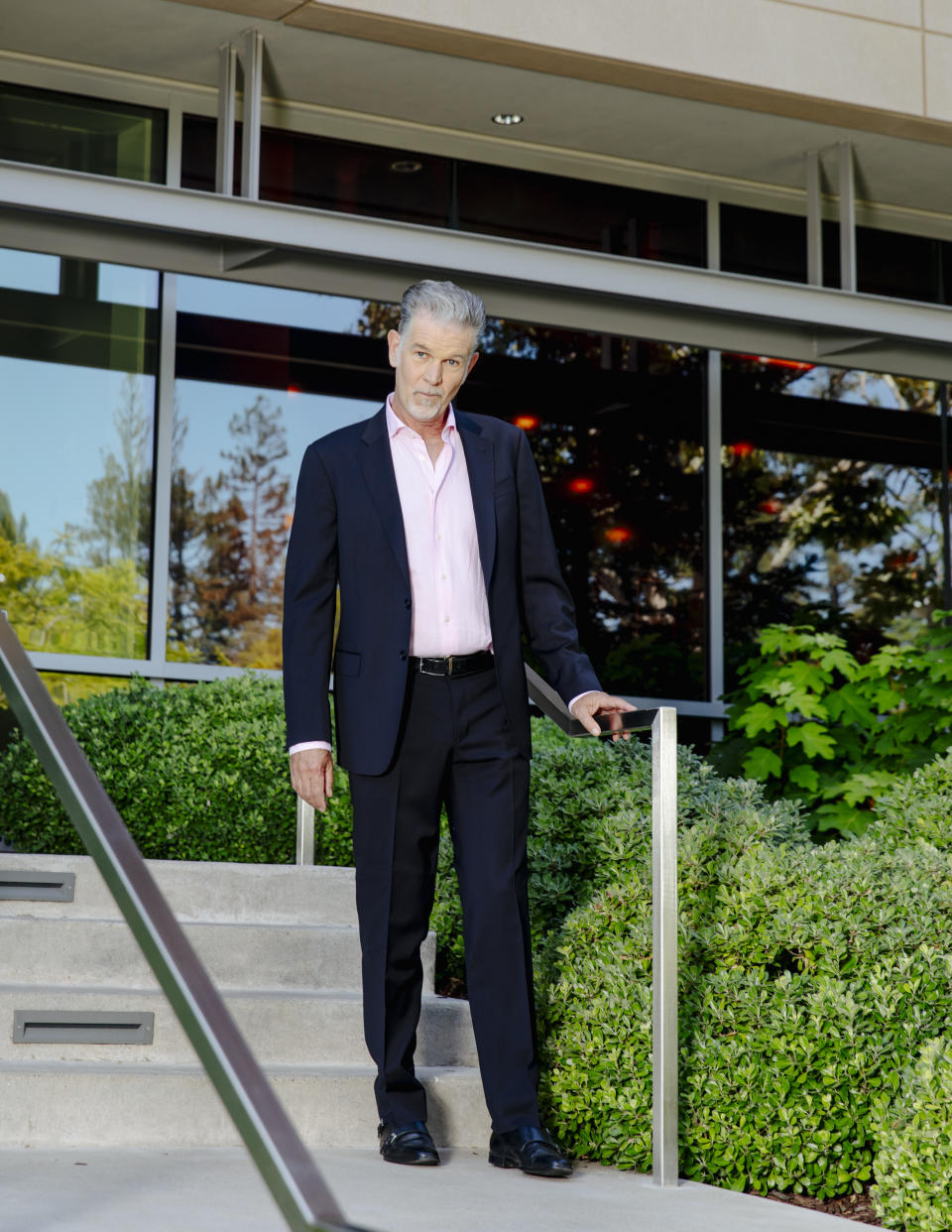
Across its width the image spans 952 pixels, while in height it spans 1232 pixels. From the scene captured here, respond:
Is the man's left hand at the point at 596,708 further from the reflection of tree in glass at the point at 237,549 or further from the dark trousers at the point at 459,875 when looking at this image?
the reflection of tree in glass at the point at 237,549

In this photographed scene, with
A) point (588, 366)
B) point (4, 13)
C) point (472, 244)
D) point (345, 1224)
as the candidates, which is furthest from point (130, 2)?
point (345, 1224)

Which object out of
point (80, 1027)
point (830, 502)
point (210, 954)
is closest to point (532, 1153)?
point (80, 1027)

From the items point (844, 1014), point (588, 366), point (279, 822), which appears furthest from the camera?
point (588, 366)

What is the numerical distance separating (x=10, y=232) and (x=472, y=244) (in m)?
1.72

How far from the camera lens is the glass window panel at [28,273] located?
6.98 m

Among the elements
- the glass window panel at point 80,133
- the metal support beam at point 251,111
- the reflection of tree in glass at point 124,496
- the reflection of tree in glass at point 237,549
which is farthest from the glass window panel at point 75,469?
the metal support beam at point 251,111

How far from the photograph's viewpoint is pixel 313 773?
3.30 metres

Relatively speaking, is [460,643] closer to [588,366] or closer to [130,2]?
[130,2]

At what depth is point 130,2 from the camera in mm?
6148

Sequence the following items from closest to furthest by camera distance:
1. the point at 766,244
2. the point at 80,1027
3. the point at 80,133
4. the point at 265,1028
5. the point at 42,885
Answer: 1. the point at 80,1027
2. the point at 265,1028
3. the point at 42,885
4. the point at 80,133
5. the point at 766,244

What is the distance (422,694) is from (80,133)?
4714 millimetres

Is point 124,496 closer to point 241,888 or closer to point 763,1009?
point 241,888

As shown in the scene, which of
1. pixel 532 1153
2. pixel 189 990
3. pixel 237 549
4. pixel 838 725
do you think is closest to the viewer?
pixel 189 990

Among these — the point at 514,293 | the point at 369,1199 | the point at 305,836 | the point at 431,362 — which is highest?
the point at 514,293
